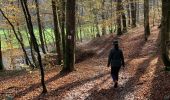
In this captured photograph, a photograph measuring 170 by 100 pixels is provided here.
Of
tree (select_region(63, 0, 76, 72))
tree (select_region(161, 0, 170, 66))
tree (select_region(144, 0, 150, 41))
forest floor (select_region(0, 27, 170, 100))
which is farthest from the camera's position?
tree (select_region(144, 0, 150, 41))

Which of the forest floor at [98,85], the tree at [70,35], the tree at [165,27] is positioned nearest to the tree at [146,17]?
the forest floor at [98,85]

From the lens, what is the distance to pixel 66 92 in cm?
1433

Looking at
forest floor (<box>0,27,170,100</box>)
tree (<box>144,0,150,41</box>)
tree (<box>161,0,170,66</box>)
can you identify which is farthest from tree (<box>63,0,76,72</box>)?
tree (<box>144,0,150,41</box>)

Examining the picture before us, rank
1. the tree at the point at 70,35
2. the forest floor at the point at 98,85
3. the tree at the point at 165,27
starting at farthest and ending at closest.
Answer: the tree at the point at 70,35 < the tree at the point at 165,27 < the forest floor at the point at 98,85

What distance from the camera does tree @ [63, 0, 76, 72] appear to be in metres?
18.1

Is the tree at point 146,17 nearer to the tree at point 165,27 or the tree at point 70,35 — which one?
the tree at point 70,35

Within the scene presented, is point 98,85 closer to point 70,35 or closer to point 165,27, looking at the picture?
point 165,27

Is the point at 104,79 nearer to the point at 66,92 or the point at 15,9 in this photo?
the point at 66,92

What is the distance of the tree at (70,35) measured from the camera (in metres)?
18.1

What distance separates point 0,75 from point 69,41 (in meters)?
6.48

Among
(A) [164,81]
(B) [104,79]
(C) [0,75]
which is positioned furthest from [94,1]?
(A) [164,81]

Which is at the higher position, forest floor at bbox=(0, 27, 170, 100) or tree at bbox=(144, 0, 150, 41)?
tree at bbox=(144, 0, 150, 41)

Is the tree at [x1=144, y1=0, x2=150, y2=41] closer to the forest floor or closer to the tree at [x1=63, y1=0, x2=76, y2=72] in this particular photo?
the forest floor

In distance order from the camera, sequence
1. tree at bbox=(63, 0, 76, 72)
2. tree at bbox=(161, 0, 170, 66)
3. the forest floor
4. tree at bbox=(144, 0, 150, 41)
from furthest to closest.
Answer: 1. tree at bbox=(144, 0, 150, 41)
2. tree at bbox=(63, 0, 76, 72)
3. tree at bbox=(161, 0, 170, 66)
4. the forest floor
